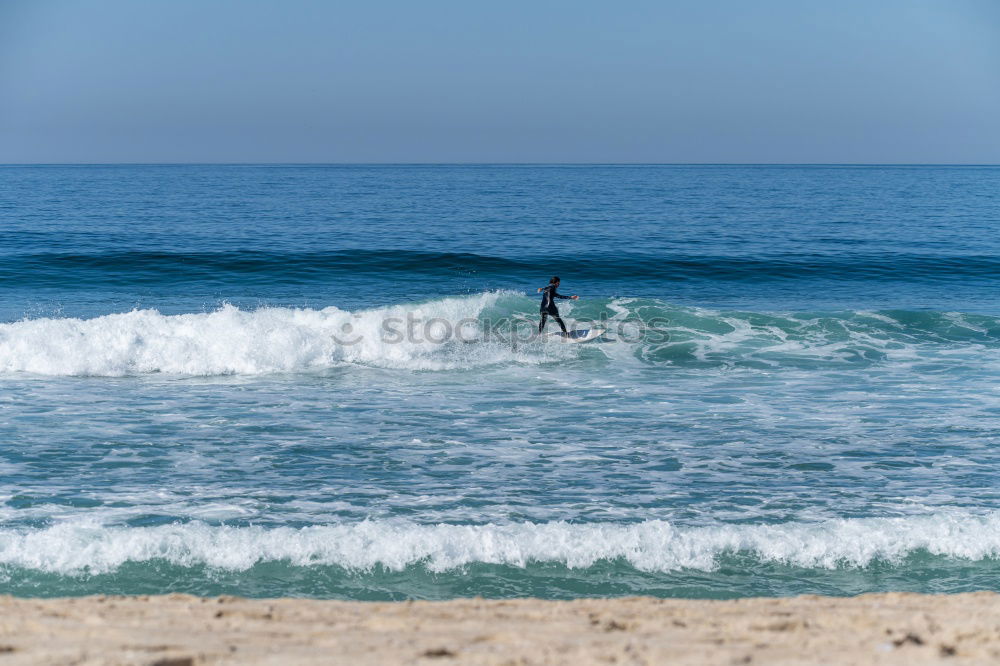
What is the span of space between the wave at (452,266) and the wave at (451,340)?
682cm

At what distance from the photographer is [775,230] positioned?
123 ft

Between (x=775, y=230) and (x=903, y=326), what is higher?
(x=775, y=230)

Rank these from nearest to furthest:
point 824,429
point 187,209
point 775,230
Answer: point 824,429, point 775,230, point 187,209

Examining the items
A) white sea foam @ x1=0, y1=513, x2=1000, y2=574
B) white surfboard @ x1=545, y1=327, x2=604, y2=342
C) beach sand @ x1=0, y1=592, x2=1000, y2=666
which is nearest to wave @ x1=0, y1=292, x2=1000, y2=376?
white surfboard @ x1=545, y1=327, x2=604, y2=342

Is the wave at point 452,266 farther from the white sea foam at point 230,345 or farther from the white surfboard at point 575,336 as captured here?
the white surfboard at point 575,336

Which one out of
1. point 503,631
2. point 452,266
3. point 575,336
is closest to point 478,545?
point 503,631

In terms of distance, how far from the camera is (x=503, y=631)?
5.01 meters

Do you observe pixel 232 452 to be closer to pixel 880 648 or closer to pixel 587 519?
pixel 587 519

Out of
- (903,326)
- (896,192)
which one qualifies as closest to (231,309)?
(903,326)

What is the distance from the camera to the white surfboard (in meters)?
17.8

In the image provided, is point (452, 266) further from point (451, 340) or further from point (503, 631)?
point (503, 631)

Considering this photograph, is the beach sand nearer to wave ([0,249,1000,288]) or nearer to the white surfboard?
the white surfboard

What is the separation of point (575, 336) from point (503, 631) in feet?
43.1

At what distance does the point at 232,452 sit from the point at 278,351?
6010mm
